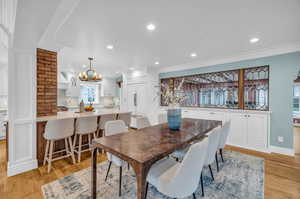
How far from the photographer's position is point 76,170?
7.68 feet

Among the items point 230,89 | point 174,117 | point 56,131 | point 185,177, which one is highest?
point 230,89

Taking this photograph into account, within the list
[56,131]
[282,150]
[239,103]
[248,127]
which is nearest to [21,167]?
[56,131]

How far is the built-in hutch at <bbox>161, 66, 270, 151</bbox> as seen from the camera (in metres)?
3.31

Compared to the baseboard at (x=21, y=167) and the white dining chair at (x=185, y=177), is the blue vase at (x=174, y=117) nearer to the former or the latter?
the white dining chair at (x=185, y=177)

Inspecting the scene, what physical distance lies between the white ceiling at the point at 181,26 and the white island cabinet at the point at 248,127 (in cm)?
157

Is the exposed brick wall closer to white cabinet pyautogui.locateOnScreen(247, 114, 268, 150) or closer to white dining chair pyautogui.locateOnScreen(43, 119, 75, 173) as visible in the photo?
white dining chair pyautogui.locateOnScreen(43, 119, 75, 173)

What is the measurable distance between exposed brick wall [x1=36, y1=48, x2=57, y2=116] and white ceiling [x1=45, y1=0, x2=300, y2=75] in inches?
16.8

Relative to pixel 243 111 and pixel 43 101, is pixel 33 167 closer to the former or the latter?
pixel 43 101

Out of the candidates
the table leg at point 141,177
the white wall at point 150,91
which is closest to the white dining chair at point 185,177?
the table leg at point 141,177

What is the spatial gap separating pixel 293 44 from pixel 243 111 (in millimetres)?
1713

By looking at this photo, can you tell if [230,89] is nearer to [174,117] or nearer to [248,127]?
[248,127]

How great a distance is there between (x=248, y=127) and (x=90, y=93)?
692 cm

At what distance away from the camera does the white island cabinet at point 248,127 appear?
3.22 meters

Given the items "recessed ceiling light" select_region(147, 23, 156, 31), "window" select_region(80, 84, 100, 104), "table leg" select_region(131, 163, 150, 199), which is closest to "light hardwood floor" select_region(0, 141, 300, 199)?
"table leg" select_region(131, 163, 150, 199)
